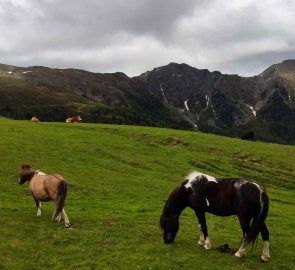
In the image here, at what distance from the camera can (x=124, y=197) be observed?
31219mm

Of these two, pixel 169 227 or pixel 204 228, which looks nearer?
pixel 204 228

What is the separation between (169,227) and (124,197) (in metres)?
12.9

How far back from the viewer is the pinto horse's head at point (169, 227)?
18.5m

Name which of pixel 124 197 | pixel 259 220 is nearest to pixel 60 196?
pixel 259 220

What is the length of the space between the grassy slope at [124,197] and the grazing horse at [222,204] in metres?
0.81

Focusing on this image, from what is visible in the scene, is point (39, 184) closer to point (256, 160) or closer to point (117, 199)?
point (117, 199)

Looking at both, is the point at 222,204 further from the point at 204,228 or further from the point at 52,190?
the point at 52,190

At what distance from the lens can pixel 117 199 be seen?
99.6 feet

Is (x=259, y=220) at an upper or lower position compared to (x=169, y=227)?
upper

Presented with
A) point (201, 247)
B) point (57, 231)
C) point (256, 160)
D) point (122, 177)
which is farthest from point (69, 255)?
point (256, 160)

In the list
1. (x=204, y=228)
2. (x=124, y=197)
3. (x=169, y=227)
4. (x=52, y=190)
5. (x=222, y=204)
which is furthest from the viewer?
(x=124, y=197)

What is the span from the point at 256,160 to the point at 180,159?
11.8m

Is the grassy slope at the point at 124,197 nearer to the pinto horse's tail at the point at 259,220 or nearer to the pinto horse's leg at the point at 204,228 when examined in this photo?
the pinto horse's leg at the point at 204,228

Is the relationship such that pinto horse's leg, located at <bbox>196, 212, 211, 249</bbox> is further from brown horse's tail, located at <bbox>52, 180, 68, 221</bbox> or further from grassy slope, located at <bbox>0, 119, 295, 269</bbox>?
brown horse's tail, located at <bbox>52, 180, 68, 221</bbox>
